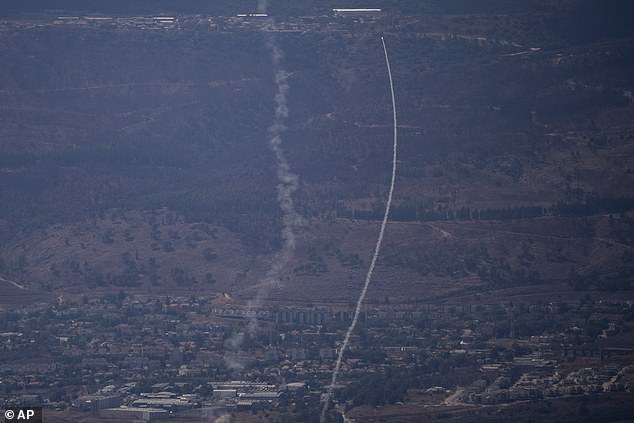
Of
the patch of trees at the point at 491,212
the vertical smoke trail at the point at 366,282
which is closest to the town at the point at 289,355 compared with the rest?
the vertical smoke trail at the point at 366,282

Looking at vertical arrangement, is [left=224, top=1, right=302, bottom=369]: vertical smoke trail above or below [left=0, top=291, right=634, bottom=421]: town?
above

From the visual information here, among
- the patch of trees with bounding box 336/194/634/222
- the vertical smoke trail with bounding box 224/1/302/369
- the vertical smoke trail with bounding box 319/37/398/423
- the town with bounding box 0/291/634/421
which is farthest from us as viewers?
the patch of trees with bounding box 336/194/634/222

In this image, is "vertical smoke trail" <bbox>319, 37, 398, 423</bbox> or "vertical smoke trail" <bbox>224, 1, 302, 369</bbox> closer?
"vertical smoke trail" <bbox>319, 37, 398, 423</bbox>

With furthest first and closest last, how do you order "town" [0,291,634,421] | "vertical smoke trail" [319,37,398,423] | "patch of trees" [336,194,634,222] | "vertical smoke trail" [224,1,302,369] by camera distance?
"patch of trees" [336,194,634,222] < "vertical smoke trail" [224,1,302,369] < "vertical smoke trail" [319,37,398,423] < "town" [0,291,634,421]

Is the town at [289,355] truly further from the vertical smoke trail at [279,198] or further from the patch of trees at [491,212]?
the patch of trees at [491,212]

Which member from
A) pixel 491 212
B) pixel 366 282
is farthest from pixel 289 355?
pixel 491 212

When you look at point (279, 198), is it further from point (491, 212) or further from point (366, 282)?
point (366, 282)

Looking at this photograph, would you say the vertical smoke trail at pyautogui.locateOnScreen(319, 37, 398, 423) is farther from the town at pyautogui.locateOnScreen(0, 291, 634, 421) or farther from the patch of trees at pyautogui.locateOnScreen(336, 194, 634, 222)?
the patch of trees at pyautogui.locateOnScreen(336, 194, 634, 222)

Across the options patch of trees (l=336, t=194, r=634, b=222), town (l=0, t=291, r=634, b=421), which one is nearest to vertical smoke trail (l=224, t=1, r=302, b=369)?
town (l=0, t=291, r=634, b=421)

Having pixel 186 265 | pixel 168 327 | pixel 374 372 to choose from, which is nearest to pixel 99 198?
pixel 186 265

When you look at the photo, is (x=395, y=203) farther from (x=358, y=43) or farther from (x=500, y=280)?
(x=358, y=43)
